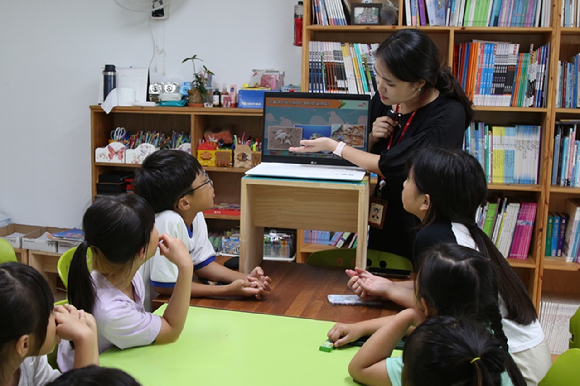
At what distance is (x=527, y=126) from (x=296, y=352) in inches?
96.4

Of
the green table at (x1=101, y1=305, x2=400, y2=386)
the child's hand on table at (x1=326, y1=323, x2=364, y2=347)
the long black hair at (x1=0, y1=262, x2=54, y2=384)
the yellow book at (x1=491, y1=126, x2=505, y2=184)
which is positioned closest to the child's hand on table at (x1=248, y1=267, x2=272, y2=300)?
the green table at (x1=101, y1=305, x2=400, y2=386)

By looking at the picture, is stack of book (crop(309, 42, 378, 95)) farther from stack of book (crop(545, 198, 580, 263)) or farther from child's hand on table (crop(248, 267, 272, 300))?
child's hand on table (crop(248, 267, 272, 300))

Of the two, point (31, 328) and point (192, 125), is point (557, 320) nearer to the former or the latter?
point (192, 125)

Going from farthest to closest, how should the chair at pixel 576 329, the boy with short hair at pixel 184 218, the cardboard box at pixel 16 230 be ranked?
the cardboard box at pixel 16 230 < the boy with short hair at pixel 184 218 < the chair at pixel 576 329

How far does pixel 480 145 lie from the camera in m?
3.36

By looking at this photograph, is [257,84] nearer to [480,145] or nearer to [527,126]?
[480,145]

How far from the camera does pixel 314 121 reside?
2.10m

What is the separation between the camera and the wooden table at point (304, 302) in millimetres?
1721

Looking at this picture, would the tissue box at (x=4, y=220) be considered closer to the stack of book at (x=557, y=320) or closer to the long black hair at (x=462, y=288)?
the stack of book at (x=557, y=320)

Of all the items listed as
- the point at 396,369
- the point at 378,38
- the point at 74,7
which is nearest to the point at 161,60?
the point at 74,7

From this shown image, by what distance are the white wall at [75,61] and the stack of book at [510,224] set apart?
1446 millimetres

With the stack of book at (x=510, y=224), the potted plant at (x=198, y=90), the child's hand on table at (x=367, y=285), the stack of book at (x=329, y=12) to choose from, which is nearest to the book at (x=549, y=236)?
the stack of book at (x=510, y=224)

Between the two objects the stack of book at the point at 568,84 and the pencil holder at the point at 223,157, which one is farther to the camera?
the pencil holder at the point at 223,157

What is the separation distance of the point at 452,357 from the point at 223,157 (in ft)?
9.37
